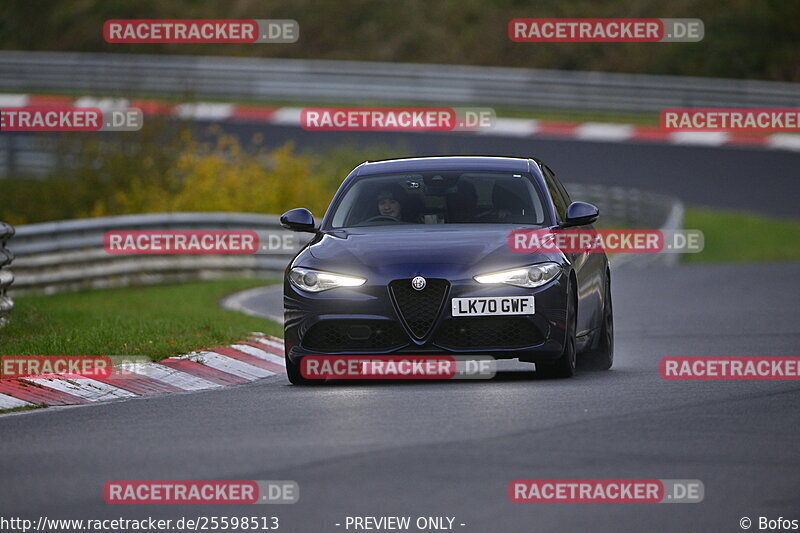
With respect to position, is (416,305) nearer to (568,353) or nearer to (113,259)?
(568,353)

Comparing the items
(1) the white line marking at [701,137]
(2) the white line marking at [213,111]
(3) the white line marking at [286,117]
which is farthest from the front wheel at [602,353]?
(2) the white line marking at [213,111]

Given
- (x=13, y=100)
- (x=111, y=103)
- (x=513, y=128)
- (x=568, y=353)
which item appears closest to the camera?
(x=568, y=353)

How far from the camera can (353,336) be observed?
38.4 ft

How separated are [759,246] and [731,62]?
18484 mm

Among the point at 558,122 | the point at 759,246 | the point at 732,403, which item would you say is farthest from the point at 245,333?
the point at 558,122

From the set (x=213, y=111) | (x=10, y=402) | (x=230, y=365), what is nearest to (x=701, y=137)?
(x=213, y=111)

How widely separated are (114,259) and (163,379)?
1269 centimetres

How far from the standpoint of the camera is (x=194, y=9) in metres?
61.3

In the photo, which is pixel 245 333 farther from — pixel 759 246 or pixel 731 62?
pixel 731 62

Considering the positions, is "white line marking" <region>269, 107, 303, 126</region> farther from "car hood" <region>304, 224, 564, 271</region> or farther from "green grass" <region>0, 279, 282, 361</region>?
"car hood" <region>304, 224, 564, 271</region>

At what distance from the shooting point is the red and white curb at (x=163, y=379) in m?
11.8

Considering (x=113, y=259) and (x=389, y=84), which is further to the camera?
(x=389, y=84)

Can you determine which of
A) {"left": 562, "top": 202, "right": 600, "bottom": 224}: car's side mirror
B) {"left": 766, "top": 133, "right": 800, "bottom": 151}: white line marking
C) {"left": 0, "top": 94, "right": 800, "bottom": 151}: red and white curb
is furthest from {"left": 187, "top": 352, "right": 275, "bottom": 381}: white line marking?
{"left": 766, "top": 133, "right": 800, "bottom": 151}: white line marking

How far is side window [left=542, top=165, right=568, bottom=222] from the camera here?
13.1 meters
